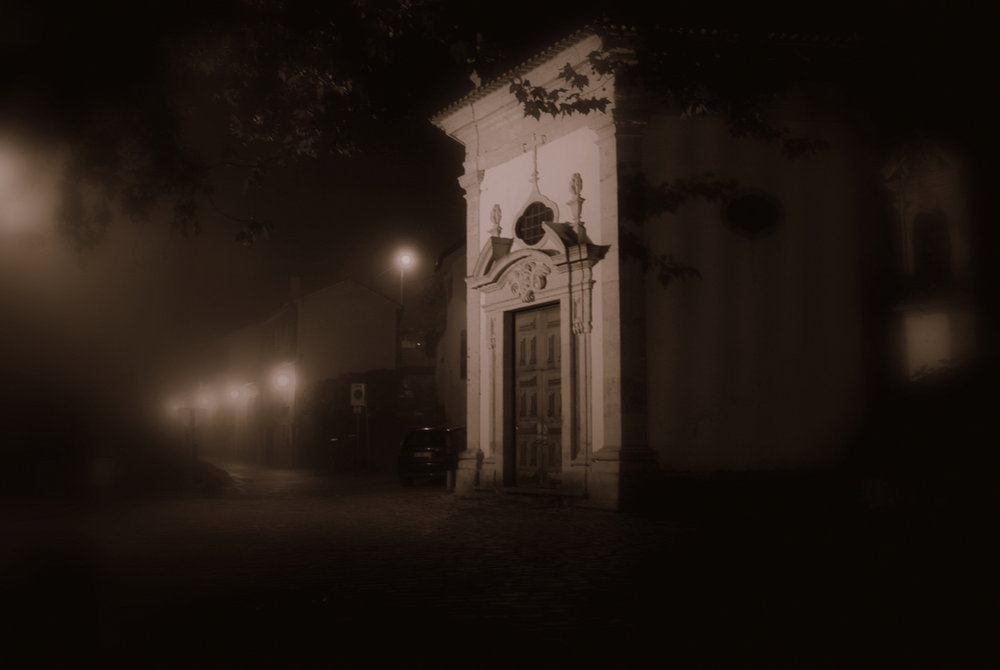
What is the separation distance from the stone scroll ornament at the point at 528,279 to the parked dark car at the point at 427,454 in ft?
21.6

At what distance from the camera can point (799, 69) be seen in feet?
49.8

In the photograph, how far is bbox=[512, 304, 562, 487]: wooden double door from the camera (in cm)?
1650

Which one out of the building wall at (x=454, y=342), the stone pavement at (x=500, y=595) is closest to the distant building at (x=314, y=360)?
the building wall at (x=454, y=342)

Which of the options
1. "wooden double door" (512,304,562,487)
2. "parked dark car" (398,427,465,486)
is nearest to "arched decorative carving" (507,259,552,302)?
"wooden double door" (512,304,562,487)

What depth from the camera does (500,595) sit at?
6.65m

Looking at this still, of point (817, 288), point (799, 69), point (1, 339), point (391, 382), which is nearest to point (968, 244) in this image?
point (817, 288)

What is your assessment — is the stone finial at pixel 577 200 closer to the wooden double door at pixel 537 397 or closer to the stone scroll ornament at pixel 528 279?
the stone scroll ornament at pixel 528 279

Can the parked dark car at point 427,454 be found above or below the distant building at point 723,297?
below

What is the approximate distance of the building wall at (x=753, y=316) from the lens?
48.6 feet

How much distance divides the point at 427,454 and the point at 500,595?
16618 millimetres

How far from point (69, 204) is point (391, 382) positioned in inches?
1253

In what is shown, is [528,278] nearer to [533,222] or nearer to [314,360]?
[533,222]

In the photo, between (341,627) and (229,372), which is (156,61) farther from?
(229,372)

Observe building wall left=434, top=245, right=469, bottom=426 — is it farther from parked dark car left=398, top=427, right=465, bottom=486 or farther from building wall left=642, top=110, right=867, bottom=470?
building wall left=642, top=110, right=867, bottom=470
